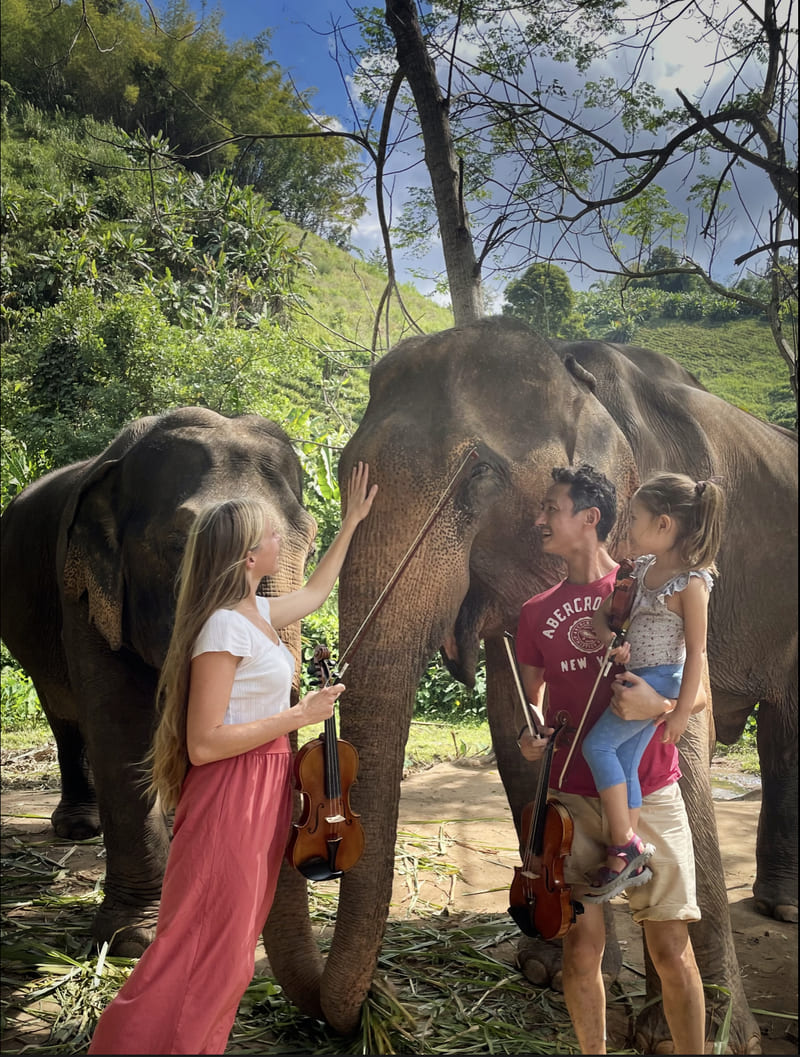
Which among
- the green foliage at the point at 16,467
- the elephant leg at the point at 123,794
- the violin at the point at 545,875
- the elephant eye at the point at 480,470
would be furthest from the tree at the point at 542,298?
the green foliage at the point at 16,467

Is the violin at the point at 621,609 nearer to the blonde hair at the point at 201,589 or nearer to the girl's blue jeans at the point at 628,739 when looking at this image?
the girl's blue jeans at the point at 628,739

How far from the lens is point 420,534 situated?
2889 mm

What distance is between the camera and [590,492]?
8.88ft

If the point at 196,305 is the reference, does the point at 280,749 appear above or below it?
below

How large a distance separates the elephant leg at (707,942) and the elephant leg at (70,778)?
3744mm

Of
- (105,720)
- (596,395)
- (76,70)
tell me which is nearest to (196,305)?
(76,70)

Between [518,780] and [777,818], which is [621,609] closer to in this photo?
[518,780]

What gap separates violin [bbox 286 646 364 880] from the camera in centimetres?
245

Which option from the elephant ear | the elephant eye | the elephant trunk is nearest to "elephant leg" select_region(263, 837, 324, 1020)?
the elephant trunk

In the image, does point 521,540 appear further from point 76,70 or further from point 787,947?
point 76,70

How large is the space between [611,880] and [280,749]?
861 millimetres

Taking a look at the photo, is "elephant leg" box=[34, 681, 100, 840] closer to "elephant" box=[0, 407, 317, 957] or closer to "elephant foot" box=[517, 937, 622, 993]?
"elephant" box=[0, 407, 317, 957]

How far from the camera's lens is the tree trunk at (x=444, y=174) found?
4840mm

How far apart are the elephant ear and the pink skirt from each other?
1.70 m
